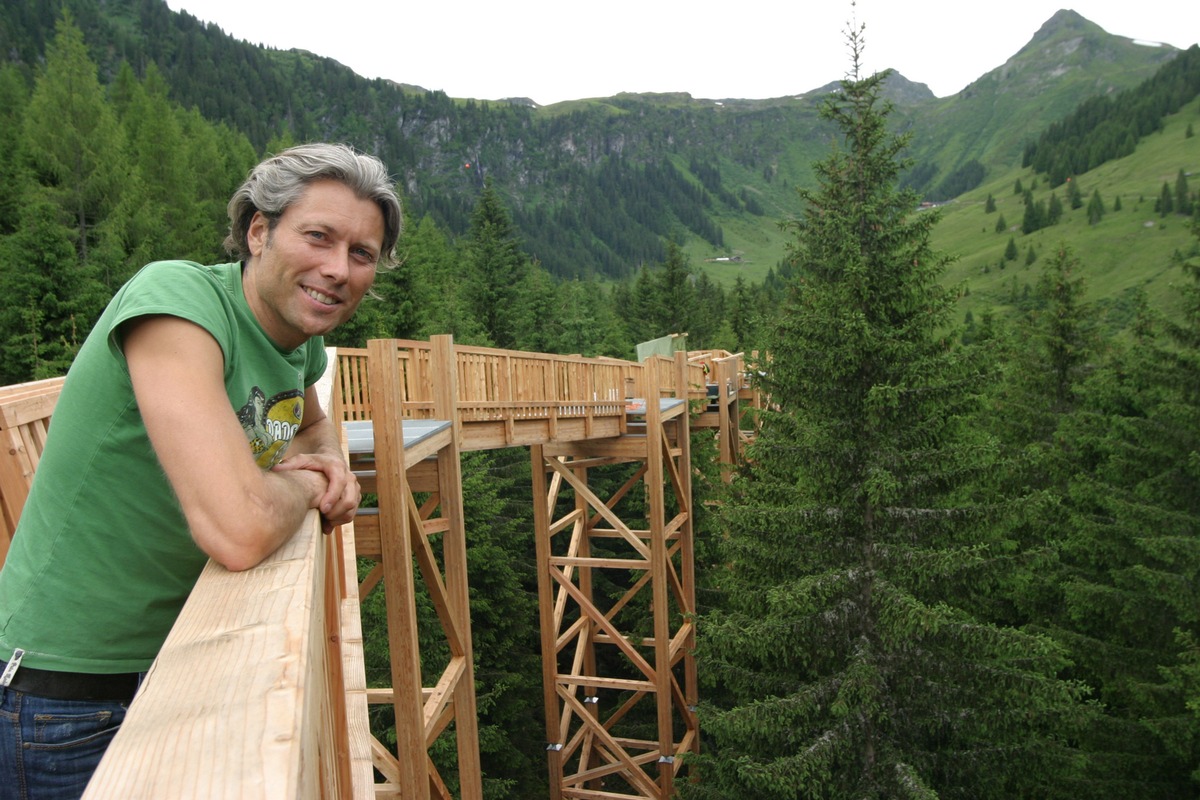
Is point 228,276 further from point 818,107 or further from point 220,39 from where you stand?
point 220,39

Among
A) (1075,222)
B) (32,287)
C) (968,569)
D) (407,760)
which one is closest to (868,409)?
(968,569)

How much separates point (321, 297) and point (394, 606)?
3843mm

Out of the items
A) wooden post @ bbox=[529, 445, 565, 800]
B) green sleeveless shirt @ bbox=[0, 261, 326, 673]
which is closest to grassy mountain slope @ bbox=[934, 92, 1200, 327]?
wooden post @ bbox=[529, 445, 565, 800]

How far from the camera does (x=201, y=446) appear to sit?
4.75 feet

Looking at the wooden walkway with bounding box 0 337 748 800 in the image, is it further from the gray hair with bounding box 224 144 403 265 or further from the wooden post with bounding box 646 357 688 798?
the gray hair with bounding box 224 144 403 265

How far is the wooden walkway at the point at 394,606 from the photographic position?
817 mm

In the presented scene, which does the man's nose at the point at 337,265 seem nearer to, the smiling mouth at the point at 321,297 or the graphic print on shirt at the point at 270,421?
the smiling mouth at the point at 321,297

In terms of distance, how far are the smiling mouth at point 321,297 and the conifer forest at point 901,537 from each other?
8519mm

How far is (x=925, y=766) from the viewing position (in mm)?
10305

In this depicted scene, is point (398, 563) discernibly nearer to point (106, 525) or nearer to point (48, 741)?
point (48, 741)

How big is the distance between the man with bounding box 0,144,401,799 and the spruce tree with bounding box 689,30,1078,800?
848 cm

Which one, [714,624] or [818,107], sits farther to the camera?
[818,107]

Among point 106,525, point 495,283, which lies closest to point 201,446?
point 106,525

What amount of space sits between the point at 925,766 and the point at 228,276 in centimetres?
1109
